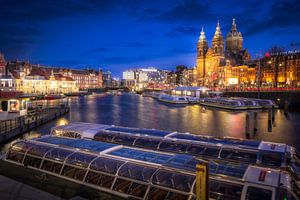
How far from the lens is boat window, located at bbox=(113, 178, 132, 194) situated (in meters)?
12.1

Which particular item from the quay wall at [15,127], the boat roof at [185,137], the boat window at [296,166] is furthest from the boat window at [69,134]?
the boat window at [296,166]

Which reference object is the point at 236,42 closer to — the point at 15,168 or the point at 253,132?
the point at 253,132

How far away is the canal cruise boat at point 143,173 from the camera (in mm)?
10445

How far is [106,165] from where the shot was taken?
1317cm

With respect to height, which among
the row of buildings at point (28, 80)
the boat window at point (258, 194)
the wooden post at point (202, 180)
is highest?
the row of buildings at point (28, 80)

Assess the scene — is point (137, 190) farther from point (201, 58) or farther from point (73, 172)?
point (201, 58)

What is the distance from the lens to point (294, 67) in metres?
108

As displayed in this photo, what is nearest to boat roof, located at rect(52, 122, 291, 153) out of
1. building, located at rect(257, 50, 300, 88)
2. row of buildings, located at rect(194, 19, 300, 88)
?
row of buildings, located at rect(194, 19, 300, 88)

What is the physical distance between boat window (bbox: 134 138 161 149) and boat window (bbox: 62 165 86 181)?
683cm

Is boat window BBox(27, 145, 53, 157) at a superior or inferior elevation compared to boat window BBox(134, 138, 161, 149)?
superior

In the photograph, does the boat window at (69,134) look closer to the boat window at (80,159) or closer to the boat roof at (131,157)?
the boat roof at (131,157)

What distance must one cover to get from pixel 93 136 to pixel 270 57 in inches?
4624

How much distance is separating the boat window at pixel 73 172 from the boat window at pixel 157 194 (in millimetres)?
4163

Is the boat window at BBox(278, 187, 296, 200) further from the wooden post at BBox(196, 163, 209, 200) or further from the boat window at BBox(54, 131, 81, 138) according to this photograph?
the boat window at BBox(54, 131, 81, 138)
